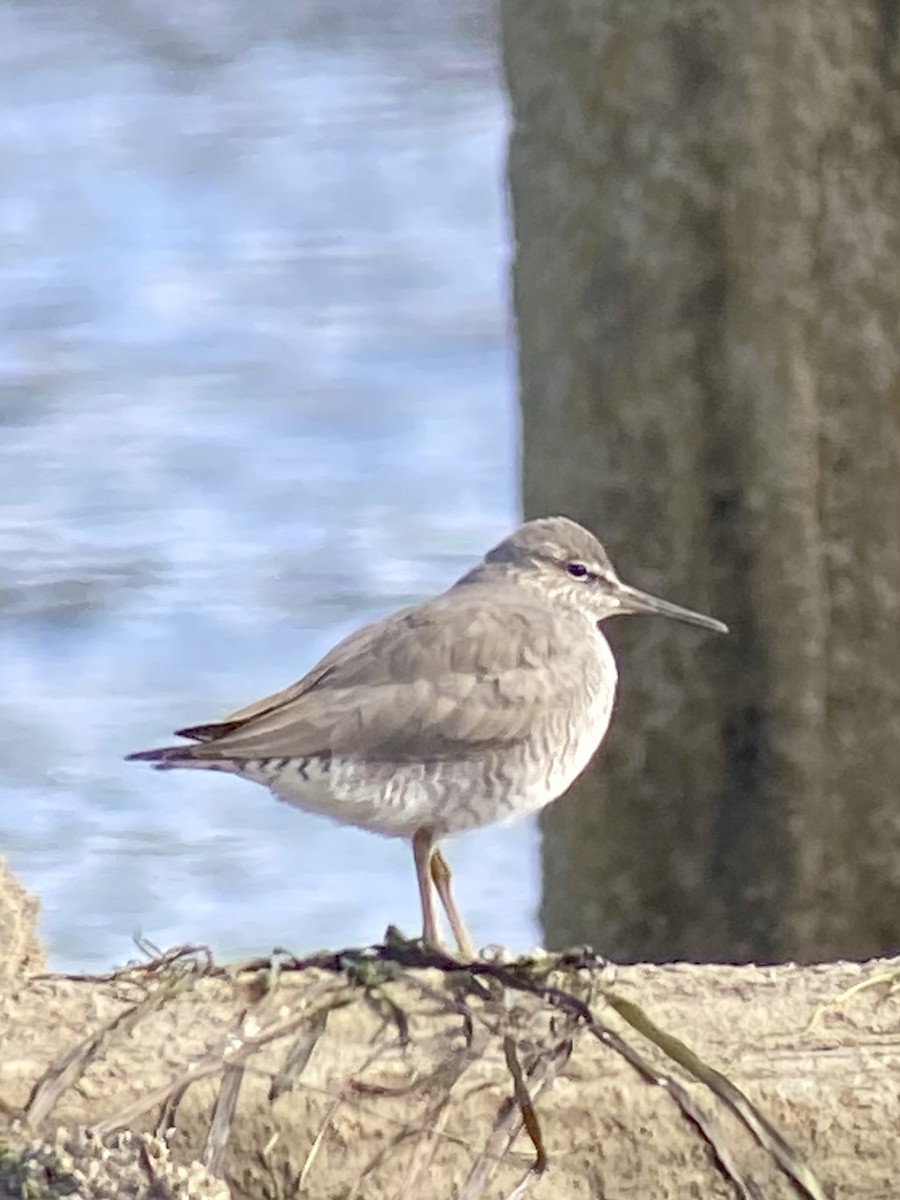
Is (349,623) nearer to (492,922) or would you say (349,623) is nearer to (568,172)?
(492,922)

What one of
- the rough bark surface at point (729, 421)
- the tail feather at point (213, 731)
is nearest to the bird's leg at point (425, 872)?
the tail feather at point (213, 731)

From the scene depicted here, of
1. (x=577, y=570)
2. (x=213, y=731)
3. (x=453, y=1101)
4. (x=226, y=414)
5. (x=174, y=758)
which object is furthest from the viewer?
(x=226, y=414)

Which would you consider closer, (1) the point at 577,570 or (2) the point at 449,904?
(2) the point at 449,904

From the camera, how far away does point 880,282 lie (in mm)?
5051

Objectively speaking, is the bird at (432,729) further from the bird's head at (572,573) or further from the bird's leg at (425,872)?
the bird's head at (572,573)

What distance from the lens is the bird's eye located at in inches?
195

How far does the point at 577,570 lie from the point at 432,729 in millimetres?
526

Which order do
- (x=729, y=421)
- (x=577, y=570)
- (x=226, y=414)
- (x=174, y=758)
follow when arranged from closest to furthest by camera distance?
(x=174, y=758), (x=577, y=570), (x=729, y=421), (x=226, y=414)

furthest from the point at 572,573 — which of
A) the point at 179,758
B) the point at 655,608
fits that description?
the point at 179,758

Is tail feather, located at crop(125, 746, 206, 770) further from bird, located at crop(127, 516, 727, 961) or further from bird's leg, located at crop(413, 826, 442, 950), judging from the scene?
bird's leg, located at crop(413, 826, 442, 950)

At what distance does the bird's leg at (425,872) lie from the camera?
175 inches

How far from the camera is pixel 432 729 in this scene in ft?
14.9

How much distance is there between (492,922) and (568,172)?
179 cm

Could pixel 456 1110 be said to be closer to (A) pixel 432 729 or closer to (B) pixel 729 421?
(A) pixel 432 729
